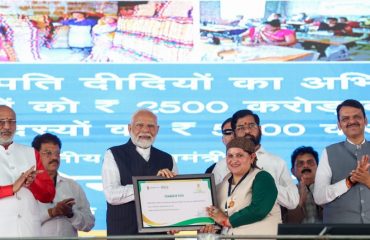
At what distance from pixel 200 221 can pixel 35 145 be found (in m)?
1.53

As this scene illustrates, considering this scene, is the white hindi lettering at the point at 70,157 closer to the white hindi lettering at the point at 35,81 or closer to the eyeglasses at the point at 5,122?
the white hindi lettering at the point at 35,81

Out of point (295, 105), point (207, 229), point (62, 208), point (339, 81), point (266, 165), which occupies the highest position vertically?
point (339, 81)

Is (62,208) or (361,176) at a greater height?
(361,176)

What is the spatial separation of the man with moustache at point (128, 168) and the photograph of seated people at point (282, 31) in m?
1.77

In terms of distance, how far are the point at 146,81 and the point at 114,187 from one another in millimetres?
1929

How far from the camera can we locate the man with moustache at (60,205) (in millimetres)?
7531

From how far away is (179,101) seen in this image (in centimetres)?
891

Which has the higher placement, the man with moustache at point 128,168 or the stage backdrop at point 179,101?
the stage backdrop at point 179,101

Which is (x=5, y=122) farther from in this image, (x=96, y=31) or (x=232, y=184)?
(x=96, y=31)

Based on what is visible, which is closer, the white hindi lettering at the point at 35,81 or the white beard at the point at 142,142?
the white beard at the point at 142,142

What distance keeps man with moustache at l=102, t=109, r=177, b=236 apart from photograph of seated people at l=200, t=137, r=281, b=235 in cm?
51

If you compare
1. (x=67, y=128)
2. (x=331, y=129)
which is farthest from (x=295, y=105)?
(x=67, y=128)

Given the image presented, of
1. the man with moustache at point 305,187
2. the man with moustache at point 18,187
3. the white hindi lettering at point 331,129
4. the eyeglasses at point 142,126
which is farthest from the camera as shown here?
the white hindi lettering at point 331,129

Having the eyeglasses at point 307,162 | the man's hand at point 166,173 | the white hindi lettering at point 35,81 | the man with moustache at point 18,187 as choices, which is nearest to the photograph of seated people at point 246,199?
the man's hand at point 166,173
